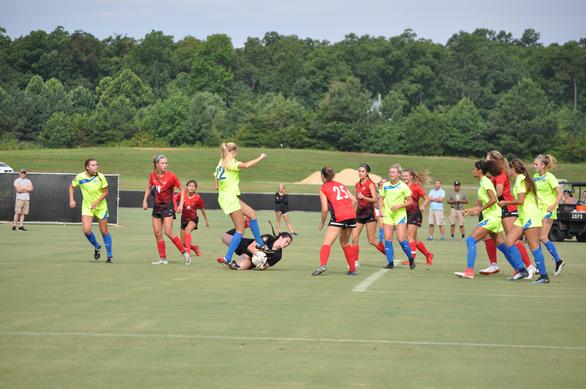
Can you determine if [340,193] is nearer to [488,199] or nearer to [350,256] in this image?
[350,256]

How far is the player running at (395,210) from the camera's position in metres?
18.5

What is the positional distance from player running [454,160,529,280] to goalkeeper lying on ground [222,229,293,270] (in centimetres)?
290

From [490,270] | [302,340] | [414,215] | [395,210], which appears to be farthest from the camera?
[414,215]

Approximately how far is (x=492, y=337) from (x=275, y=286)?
505cm

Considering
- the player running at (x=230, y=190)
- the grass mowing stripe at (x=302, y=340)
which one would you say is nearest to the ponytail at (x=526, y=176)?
the player running at (x=230, y=190)

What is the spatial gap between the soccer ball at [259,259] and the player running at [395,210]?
7.51ft

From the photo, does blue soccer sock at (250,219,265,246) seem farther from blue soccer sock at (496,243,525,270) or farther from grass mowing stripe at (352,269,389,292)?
blue soccer sock at (496,243,525,270)

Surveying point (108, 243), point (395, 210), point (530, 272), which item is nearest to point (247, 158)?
point (108, 243)

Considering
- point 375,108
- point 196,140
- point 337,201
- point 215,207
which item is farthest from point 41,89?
point 337,201

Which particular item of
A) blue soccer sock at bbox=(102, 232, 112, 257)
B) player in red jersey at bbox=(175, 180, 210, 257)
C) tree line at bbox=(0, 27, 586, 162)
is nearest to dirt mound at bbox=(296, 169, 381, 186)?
tree line at bbox=(0, 27, 586, 162)

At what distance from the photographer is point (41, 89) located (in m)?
125

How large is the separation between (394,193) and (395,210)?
0.99 ft

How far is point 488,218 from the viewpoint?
1627cm

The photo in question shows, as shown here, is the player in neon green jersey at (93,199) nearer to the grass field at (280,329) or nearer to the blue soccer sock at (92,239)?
the blue soccer sock at (92,239)
